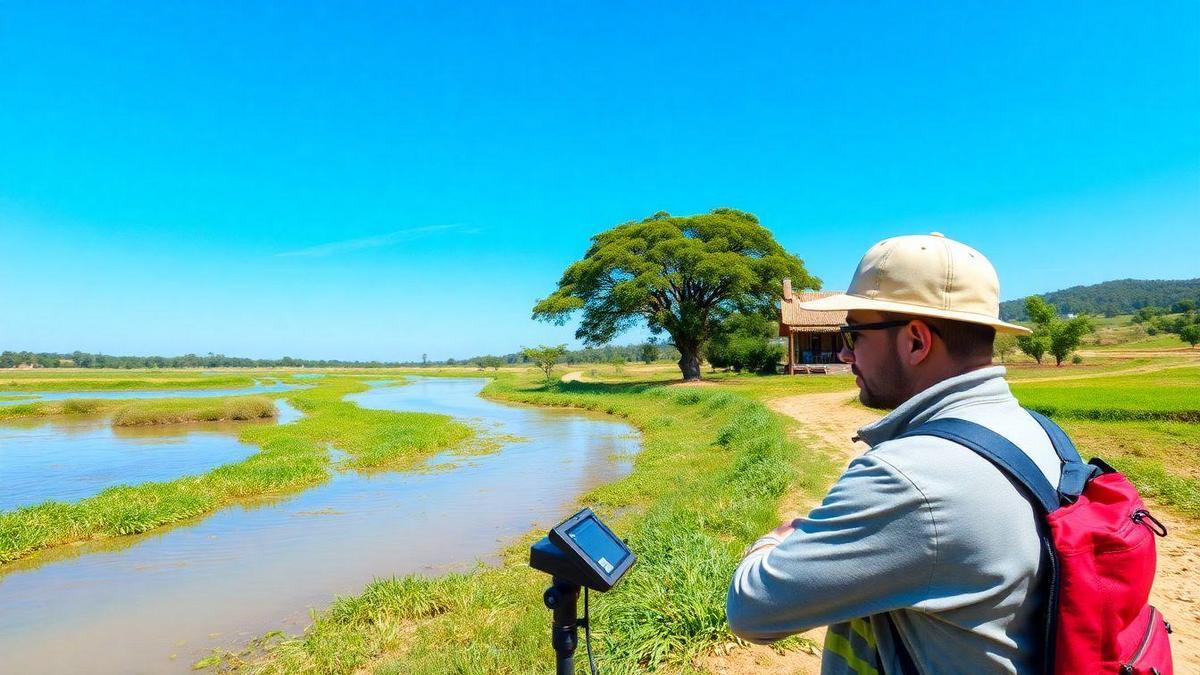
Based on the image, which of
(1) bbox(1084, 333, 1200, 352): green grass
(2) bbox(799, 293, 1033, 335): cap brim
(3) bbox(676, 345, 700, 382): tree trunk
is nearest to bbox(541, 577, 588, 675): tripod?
(2) bbox(799, 293, 1033, 335): cap brim

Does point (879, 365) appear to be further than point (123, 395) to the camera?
No

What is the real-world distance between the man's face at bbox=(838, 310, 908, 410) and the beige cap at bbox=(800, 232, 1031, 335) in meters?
0.06

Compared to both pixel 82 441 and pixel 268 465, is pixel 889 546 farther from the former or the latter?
pixel 82 441

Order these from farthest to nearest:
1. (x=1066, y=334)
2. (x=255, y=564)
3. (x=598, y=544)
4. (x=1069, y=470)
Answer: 1. (x=1066, y=334)
2. (x=255, y=564)
3. (x=598, y=544)
4. (x=1069, y=470)

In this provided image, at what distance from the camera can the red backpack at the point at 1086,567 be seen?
3.95ft

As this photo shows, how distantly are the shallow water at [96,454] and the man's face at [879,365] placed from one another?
15.6 m

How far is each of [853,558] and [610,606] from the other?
11.8 ft

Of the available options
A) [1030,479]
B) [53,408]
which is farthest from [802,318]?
[53,408]

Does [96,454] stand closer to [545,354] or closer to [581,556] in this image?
[581,556]

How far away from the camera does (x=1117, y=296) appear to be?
13450cm

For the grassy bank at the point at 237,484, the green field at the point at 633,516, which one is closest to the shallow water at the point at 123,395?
the grassy bank at the point at 237,484

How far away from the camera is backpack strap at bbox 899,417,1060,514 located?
1.22 m

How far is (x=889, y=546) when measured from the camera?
3.96 ft

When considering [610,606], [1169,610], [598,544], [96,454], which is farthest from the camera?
[96,454]
